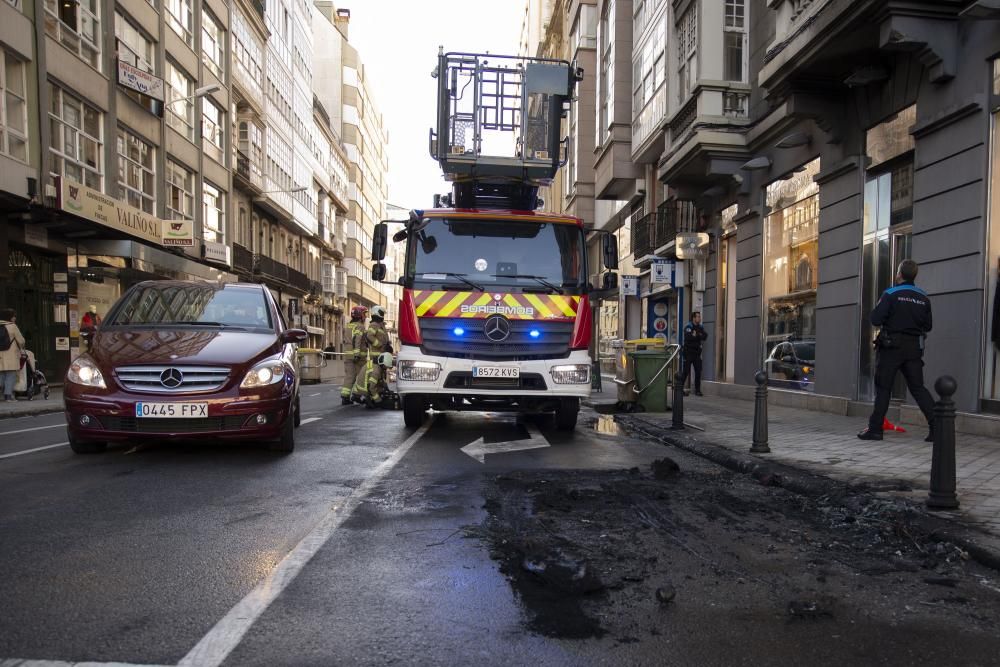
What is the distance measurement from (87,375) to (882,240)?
10.8 metres

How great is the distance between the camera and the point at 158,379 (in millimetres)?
6219

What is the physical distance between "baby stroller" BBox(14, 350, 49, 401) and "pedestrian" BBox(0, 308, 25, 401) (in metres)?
0.43

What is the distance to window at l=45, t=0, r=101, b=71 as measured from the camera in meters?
19.2

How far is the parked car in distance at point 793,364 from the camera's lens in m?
13.4

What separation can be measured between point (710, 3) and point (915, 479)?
14311mm

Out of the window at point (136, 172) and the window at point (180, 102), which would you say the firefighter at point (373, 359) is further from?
the window at point (180, 102)

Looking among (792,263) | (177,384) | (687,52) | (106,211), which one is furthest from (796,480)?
(106,211)

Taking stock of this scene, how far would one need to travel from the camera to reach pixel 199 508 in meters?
4.72

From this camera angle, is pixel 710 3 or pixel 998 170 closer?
pixel 998 170

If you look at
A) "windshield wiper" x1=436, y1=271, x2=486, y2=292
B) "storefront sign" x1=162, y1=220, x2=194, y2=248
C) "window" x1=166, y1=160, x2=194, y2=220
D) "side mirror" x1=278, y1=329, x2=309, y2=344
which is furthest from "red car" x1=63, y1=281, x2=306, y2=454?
"window" x1=166, y1=160, x2=194, y2=220

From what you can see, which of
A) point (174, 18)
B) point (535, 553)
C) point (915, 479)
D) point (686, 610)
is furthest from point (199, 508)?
point (174, 18)

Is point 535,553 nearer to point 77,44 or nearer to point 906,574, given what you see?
point 906,574

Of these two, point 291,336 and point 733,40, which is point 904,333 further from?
point 733,40

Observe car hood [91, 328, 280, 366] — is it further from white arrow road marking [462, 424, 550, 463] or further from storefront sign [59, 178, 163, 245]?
storefront sign [59, 178, 163, 245]
